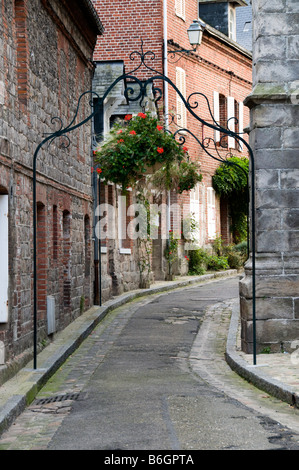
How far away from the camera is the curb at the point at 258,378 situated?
821 centimetres

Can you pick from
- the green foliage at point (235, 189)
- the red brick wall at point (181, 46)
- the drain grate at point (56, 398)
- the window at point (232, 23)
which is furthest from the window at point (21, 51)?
the window at point (232, 23)

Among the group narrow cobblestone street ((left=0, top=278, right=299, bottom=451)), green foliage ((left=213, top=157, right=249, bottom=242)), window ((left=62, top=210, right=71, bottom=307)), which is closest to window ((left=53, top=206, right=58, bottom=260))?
window ((left=62, top=210, right=71, bottom=307))

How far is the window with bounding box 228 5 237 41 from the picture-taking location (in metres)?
31.7

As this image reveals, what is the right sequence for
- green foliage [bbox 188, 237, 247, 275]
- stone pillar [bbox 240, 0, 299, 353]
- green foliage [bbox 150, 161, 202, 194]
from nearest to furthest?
stone pillar [bbox 240, 0, 299, 353]
green foliage [bbox 150, 161, 202, 194]
green foliage [bbox 188, 237, 247, 275]

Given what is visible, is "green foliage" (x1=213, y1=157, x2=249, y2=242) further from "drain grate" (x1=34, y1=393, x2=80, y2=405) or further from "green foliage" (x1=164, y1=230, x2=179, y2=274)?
"drain grate" (x1=34, y1=393, x2=80, y2=405)

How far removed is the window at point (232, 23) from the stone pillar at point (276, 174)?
21.0 meters

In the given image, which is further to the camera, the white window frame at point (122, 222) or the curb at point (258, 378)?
the white window frame at point (122, 222)

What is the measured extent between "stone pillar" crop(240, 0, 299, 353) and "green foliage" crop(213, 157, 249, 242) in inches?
683

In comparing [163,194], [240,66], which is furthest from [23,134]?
[240,66]

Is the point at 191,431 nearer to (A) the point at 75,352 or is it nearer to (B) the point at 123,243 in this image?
(A) the point at 75,352

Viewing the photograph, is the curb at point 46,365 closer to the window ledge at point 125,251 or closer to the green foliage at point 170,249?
the window ledge at point 125,251

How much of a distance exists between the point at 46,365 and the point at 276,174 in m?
3.94

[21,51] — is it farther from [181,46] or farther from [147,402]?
[181,46]

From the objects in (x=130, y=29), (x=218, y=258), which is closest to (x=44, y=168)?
(x=130, y=29)
